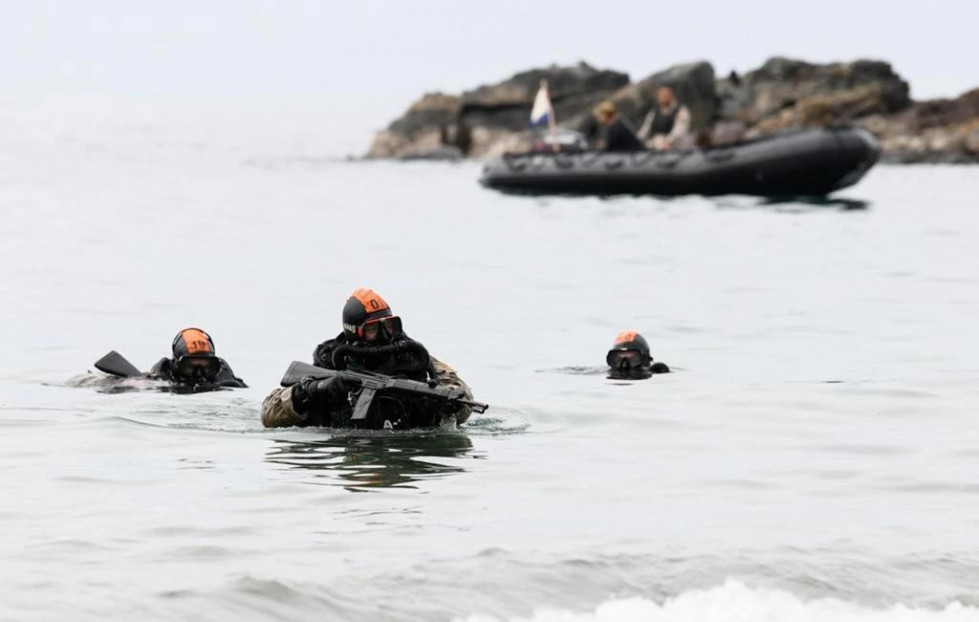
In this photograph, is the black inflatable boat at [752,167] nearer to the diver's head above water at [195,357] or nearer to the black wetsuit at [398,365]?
the diver's head above water at [195,357]

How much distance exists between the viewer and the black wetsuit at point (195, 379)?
15.2 meters

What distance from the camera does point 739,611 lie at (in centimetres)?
863

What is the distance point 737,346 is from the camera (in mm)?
20281

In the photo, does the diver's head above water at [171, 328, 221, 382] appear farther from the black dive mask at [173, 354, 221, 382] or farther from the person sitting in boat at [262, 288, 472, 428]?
the person sitting in boat at [262, 288, 472, 428]

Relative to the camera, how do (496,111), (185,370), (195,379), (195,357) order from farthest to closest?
(496,111), (195,379), (185,370), (195,357)

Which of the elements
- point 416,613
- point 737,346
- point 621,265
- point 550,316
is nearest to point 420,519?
point 416,613

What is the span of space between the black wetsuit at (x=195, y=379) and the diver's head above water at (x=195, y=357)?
0.10 feet

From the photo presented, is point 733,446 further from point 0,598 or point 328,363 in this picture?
point 0,598

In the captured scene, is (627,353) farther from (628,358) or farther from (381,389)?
(381,389)

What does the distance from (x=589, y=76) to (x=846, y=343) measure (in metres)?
68.0

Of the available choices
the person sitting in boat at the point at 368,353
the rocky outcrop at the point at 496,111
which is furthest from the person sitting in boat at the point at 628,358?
the rocky outcrop at the point at 496,111

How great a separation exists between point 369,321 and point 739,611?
441 centimetres

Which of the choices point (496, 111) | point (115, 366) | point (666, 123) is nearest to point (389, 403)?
point (115, 366)

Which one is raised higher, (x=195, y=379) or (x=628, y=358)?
(x=628, y=358)
